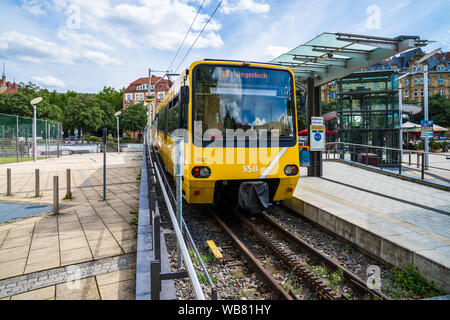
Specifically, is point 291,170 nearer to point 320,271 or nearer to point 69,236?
point 320,271

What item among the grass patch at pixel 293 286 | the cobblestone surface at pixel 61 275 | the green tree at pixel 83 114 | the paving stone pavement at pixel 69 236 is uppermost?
the green tree at pixel 83 114

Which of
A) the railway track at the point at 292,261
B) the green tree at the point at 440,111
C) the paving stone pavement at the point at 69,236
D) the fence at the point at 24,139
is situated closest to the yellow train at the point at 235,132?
the railway track at the point at 292,261

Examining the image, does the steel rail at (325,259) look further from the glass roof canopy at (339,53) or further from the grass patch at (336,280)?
the glass roof canopy at (339,53)

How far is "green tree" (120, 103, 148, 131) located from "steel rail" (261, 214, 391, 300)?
57.7 meters

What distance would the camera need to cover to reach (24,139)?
2239 cm

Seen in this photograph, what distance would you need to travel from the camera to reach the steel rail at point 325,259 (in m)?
4.13

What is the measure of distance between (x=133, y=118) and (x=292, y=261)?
60.0 meters

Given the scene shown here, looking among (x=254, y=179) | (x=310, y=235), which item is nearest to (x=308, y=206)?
(x=310, y=235)

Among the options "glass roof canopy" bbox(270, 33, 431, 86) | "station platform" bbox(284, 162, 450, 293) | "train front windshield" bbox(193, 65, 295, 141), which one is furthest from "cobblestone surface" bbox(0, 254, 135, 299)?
"glass roof canopy" bbox(270, 33, 431, 86)

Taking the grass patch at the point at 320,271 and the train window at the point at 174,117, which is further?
the train window at the point at 174,117

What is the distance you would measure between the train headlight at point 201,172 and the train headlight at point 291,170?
64.1 inches

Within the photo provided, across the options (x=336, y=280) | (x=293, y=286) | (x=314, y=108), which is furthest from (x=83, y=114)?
(x=336, y=280)
